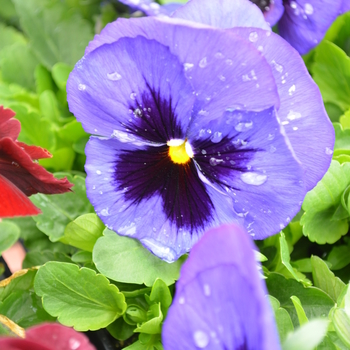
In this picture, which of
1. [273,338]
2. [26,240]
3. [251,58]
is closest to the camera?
[273,338]

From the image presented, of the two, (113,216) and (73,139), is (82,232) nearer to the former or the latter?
(113,216)

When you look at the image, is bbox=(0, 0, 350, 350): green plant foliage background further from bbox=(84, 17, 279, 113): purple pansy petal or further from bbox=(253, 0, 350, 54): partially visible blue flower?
bbox=(84, 17, 279, 113): purple pansy petal

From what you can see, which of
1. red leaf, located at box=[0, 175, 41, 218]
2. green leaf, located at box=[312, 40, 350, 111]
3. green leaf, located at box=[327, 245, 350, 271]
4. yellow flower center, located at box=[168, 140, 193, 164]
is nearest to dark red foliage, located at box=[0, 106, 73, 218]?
red leaf, located at box=[0, 175, 41, 218]

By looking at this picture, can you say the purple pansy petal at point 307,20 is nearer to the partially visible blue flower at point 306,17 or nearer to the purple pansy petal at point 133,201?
the partially visible blue flower at point 306,17

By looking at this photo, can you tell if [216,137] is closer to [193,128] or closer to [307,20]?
[193,128]

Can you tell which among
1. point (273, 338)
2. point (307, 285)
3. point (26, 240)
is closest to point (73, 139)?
point (26, 240)

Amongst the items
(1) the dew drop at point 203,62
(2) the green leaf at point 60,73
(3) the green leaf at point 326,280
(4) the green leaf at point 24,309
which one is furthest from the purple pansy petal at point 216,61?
(2) the green leaf at point 60,73

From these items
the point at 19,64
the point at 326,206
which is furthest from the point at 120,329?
the point at 19,64
